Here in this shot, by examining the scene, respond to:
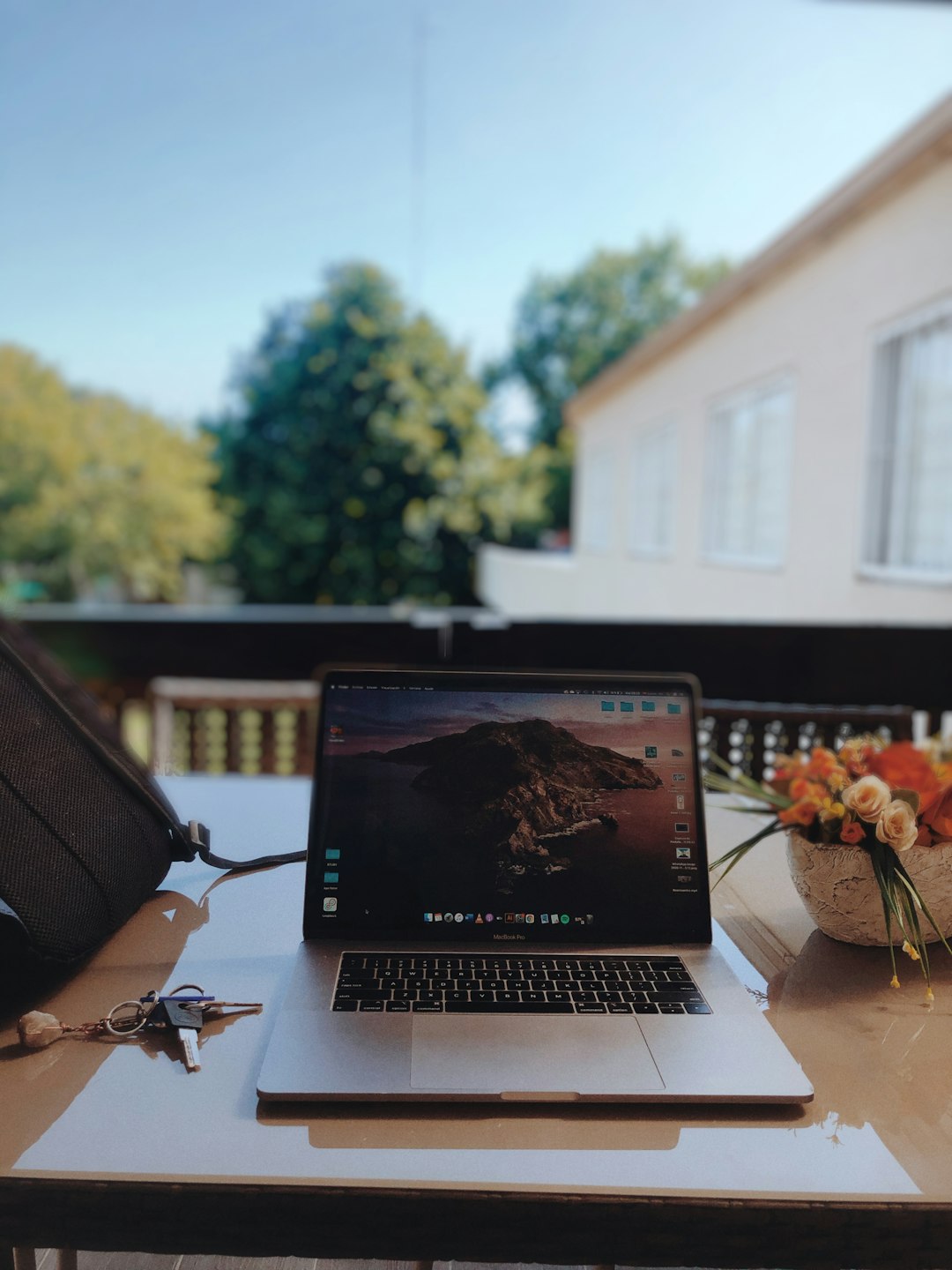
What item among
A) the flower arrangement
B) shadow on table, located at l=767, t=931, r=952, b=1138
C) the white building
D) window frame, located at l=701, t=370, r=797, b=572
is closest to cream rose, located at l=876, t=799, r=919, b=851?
the flower arrangement

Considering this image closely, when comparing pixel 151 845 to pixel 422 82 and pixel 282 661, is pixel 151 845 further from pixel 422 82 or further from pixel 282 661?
pixel 422 82

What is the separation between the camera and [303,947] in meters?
0.84

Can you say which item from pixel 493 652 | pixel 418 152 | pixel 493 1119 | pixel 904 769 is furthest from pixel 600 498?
pixel 418 152

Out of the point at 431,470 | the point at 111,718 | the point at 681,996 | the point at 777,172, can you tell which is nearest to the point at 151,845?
the point at 681,996

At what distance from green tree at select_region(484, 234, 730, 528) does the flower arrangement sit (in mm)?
22788

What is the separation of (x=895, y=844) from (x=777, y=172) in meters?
30.7

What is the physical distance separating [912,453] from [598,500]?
7.61 m

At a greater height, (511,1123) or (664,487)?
(664,487)

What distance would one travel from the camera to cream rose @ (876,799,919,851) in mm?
815

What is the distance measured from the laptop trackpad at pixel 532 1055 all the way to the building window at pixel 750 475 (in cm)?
502

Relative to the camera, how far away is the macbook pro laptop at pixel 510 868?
741 millimetres

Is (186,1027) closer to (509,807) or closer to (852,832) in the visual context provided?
(509,807)

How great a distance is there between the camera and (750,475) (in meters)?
6.23

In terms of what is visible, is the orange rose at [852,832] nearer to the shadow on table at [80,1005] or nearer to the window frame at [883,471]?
the shadow on table at [80,1005]
